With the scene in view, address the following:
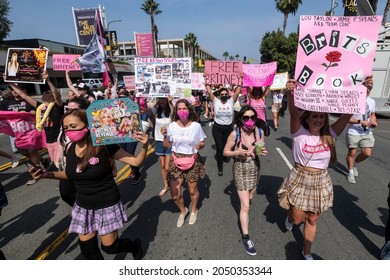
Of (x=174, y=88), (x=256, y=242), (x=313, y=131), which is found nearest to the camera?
(x=313, y=131)

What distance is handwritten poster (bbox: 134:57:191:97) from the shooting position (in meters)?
4.68

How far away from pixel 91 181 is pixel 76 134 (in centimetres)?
48

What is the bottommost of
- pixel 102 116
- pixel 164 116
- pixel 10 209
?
pixel 10 209

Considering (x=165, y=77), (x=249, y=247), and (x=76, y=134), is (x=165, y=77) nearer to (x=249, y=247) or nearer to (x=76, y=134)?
(x=76, y=134)

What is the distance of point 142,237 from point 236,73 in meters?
4.18

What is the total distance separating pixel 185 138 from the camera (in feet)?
11.6

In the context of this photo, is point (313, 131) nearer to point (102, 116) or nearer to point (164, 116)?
point (102, 116)

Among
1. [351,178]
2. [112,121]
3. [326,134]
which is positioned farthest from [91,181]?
[351,178]

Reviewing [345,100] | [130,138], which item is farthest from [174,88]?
[345,100]

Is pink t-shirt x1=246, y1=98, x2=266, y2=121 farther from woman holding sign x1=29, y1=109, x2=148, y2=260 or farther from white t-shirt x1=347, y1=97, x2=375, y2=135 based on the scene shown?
woman holding sign x1=29, y1=109, x2=148, y2=260

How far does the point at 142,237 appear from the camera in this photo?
341 centimetres

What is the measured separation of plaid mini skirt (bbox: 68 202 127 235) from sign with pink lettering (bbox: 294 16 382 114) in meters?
2.29

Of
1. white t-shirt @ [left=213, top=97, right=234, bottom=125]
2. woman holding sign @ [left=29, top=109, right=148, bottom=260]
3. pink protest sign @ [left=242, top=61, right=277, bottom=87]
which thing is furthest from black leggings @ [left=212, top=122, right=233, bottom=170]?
woman holding sign @ [left=29, top=109, right=148, bottom=260]

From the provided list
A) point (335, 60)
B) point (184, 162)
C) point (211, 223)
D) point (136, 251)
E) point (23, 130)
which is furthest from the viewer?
point (23, 130)
